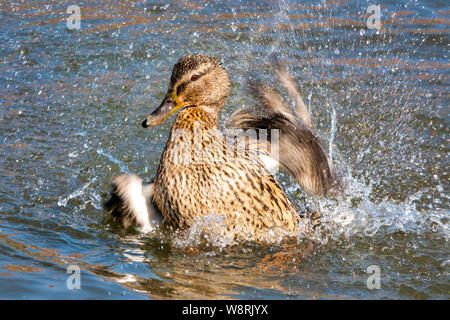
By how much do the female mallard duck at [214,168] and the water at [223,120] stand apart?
0.16 m

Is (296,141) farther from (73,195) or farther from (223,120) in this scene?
(223,120)

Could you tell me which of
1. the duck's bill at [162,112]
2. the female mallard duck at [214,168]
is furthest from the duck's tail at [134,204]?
the duck's bill at [162,112]

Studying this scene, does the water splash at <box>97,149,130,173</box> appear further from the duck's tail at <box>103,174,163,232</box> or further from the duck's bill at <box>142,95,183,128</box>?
the duck's bill at <box>142,95,183,128</box>

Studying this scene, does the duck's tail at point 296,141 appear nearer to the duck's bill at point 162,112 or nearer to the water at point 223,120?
the water at point 223,120

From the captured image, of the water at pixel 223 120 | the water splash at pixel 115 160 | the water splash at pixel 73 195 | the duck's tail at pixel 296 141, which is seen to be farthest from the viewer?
the water splash at pixel 115 160

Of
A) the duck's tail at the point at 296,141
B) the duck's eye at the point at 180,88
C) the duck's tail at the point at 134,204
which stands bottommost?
the duck's tail at the point at 134,204

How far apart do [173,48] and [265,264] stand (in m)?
4.64

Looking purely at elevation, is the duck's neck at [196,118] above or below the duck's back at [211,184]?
above

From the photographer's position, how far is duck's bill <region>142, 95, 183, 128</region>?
13.6 feet

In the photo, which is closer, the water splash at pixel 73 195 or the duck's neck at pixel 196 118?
the duck's neck at pixel 196 118

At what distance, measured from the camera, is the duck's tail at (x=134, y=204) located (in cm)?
425

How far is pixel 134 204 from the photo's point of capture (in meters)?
4.30

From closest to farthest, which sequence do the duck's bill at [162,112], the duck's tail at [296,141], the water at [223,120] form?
1. the water at [223,120]
2. the duck's bill at [162,112]
3. the duck's tail at [296,141]

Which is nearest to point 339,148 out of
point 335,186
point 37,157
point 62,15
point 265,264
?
point 335,186
